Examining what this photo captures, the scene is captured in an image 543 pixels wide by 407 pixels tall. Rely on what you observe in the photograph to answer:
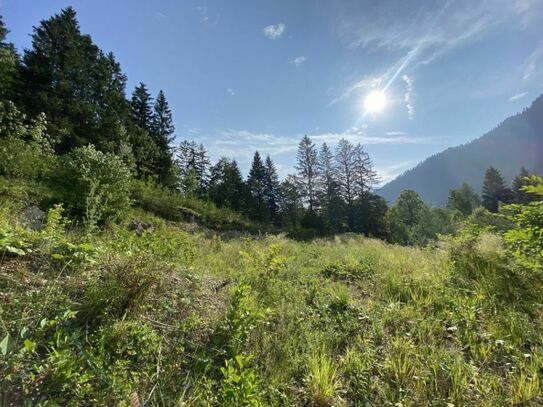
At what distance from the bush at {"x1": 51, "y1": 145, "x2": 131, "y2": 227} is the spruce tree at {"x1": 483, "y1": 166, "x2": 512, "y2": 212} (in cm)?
5345

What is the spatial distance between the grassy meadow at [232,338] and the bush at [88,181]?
451cm

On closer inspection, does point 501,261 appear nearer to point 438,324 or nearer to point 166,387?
point 438,324

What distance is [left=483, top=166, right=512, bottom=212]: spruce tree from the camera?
43.9 metres

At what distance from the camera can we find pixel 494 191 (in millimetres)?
44969

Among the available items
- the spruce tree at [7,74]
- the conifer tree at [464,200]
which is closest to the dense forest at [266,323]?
the spruce tree at [7,74]

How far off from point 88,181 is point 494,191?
5681 centimetres

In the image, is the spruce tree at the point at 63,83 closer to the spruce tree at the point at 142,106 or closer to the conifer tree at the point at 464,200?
the spruce tree at the point at 142,106

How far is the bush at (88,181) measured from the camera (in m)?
7.40

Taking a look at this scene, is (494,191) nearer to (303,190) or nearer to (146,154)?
(303,190)

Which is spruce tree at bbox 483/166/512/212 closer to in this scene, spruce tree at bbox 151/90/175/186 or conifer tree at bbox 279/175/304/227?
conifer tree at bbox 279/175/304/227

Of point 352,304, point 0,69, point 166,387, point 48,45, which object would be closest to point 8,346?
point 166,387

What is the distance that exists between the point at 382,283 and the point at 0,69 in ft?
73.1

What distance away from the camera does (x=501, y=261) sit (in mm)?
4164

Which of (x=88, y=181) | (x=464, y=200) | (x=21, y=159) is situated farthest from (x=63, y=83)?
(x=464, y=200)
